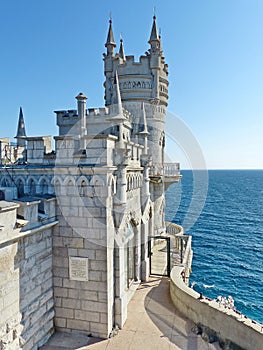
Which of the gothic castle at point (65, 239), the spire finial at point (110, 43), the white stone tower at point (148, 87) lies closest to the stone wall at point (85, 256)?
the gothic castle at point (65, 239)

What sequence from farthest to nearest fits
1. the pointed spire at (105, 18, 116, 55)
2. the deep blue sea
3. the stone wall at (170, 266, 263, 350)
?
the deep blue sea
the pointed spire at (105, 18, 116, 55)
the stone wall at (170, 266, 263, 350)

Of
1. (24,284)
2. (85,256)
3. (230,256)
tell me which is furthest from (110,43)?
(230,256)

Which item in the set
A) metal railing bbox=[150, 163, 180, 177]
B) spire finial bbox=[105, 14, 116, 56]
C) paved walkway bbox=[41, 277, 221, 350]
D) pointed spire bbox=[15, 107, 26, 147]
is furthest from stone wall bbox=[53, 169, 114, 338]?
spire finial bbox=[105, 14, 116, 56]

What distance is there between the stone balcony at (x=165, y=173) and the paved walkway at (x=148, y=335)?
32.8 ft

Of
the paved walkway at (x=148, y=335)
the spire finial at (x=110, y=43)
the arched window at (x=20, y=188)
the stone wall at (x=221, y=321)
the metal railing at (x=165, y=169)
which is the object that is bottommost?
the paved walkway at (x=148, y=335)

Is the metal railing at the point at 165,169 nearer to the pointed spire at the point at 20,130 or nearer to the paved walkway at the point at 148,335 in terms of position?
the pointed spire at the point at 20,130

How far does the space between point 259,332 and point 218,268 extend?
73.1ft

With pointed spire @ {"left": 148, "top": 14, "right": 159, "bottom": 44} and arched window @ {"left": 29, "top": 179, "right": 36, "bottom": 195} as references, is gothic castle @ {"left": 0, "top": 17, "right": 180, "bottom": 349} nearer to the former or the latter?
arched window @ {"left": 29, "top": 179, "right": 36, "bottom": 195}

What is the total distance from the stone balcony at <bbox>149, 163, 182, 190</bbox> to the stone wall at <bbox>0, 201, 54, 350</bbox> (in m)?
11.9

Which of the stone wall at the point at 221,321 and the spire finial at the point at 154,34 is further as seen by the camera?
the spire finial at the point at 154,34

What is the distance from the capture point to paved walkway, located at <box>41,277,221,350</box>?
28.4 feet

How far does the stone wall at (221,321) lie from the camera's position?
8195 millimetres

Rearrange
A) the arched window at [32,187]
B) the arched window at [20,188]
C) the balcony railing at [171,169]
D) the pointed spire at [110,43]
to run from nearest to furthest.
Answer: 1. the arched window at [32,187]
2. the arched window at [20,188]
3. the pointed spire at [110,43]
4. the balcony railing at [171,169]

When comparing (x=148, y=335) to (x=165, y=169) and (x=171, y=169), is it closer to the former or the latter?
(x=165, y=169)
